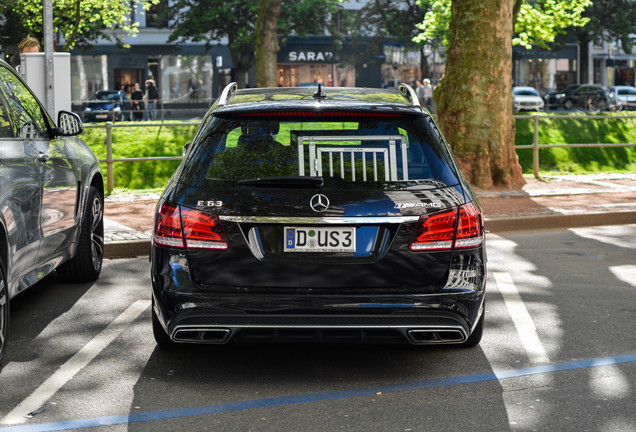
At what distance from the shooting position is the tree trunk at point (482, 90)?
596 inches

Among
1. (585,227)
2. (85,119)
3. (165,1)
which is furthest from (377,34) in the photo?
(585,227)

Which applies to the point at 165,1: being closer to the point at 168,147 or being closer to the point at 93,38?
the point at 93,38

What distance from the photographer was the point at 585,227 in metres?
12.2

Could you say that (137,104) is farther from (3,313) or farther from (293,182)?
(293,182)

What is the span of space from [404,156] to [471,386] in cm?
121

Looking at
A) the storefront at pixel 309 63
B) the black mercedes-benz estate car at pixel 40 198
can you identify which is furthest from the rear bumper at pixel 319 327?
the storefront at pixel 309 63

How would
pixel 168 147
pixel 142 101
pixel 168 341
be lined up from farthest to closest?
pixel 142 101
pixel 168 147
pixel 168 341

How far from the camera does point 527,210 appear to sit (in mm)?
12734

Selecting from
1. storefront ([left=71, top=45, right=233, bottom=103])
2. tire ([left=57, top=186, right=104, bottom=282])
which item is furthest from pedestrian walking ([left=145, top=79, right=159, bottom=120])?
tire ([left=57, top=186, right=104, bottom=282])

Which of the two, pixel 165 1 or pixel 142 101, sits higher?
pixel 165 1

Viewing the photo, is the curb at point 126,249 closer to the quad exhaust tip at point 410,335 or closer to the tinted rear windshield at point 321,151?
the tinted rear windshield at point 321,151

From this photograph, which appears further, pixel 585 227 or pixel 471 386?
pixel 585 227

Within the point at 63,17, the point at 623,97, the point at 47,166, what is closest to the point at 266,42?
the point at 63,17

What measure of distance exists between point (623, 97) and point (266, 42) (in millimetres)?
30143
